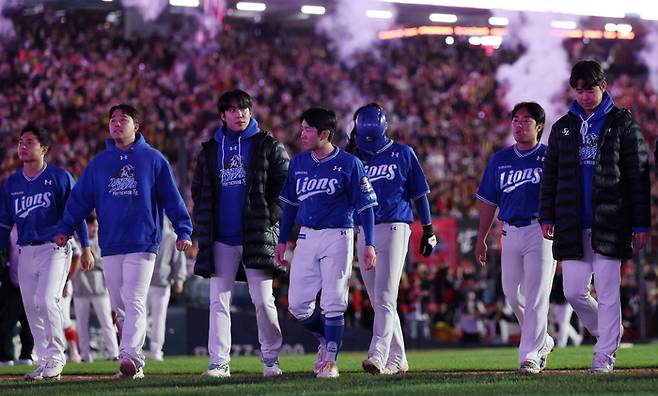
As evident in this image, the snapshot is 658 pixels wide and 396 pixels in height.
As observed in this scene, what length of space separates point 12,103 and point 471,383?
22.8m

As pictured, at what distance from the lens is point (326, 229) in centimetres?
994

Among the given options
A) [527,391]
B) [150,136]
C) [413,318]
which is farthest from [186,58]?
[527,391]

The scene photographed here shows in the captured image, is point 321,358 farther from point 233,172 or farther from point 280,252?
point 233,172

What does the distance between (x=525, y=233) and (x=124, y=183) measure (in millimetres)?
3201

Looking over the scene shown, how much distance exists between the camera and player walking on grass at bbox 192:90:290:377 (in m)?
10.3

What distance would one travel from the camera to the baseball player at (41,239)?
1063 cm

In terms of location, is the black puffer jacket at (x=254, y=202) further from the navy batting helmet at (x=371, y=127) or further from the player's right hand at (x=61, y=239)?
the player's right hand at (x=61, y=239)

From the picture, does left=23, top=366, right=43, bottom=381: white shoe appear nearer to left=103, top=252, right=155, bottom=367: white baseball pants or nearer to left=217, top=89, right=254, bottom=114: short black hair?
left=103, top=252, right=155, bottom=367: white baseball pants

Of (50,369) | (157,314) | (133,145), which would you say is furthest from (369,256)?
(157,314)

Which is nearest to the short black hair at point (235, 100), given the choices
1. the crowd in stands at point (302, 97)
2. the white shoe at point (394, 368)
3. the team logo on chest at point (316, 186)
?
the team logo on chest at point (316, 186)

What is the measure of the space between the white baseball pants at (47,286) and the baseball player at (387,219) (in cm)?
251

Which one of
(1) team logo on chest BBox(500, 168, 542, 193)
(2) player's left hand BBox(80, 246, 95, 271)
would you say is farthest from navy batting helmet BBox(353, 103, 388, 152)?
(2) player's left hand BBox(80, 246, 95, 271)

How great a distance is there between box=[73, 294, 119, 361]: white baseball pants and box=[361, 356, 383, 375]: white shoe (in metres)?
6.12

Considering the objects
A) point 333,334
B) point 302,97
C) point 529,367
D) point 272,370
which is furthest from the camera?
point 302,97
